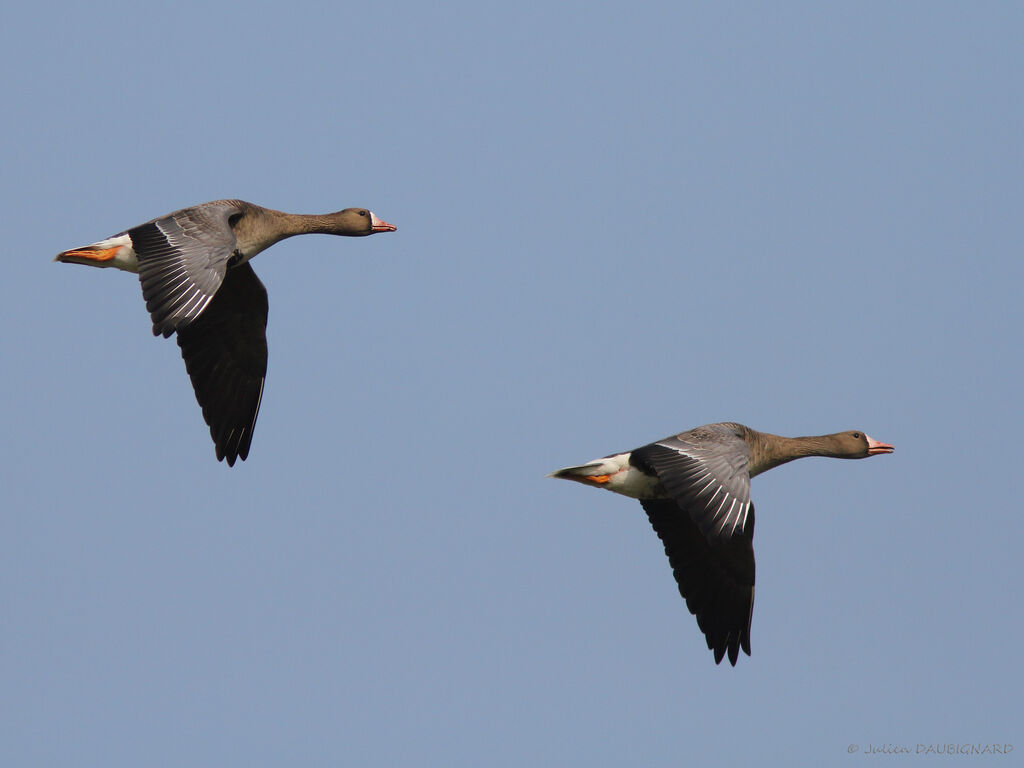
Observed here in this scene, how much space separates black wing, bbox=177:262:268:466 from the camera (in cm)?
1966

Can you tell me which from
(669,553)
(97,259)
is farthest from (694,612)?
(97,259)

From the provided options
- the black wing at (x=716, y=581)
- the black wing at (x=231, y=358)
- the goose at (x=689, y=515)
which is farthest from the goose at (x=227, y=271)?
the black wing at (x=716, y=581)

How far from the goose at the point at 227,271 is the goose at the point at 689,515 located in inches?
199

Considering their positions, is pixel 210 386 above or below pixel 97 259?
below

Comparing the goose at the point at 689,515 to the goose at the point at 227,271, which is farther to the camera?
the goose at the point at 227,271

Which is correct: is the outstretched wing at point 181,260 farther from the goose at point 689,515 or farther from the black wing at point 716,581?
the black wing at point 716,581

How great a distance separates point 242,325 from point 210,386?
3.27 feet

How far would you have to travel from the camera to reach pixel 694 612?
18.0 meters

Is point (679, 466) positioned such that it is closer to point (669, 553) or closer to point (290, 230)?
point (669, 553)

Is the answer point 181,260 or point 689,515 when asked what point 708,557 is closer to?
point 689,515

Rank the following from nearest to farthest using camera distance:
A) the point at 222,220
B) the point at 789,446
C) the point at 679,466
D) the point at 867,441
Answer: the point at 679,466, the point at 222,220, the point at 789,446, the point at 867,441

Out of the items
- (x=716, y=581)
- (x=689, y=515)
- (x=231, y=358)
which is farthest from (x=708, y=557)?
(x=231, y=358)

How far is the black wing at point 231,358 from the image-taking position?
19.7m

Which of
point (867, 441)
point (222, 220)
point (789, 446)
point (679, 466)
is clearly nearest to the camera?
point (679, 466)
